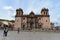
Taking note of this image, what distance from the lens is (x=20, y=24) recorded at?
3652 inches

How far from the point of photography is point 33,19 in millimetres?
91562

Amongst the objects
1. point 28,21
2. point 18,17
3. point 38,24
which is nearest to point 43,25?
point 38,24

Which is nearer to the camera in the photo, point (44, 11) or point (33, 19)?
point (44, 11)

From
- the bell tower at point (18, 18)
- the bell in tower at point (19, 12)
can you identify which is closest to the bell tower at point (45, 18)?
the bell in tower at point (19, 12)

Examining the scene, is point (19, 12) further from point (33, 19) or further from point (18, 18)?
point (33, 19)

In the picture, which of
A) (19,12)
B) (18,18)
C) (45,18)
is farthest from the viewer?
(18,18)

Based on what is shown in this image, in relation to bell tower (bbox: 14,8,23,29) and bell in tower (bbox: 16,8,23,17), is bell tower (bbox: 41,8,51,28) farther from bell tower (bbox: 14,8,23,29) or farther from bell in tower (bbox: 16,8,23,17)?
bell tower (bbox: 14,8,23,29)

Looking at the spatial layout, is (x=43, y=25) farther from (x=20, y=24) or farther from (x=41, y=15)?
(x=20, y=24)

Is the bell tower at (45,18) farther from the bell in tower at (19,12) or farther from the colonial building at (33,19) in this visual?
the bell in tower at (19,12)

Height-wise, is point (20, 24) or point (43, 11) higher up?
point (43, 11)

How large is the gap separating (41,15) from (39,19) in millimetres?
2397

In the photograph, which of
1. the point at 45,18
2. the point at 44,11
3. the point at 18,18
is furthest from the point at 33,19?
the point at 18,18

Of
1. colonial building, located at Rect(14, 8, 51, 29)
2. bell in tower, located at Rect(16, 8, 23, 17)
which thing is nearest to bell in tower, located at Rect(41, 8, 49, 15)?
colonial building, located at Rect(14, 8, 51, 29)

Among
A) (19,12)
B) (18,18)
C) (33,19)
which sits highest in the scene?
(19,12)
